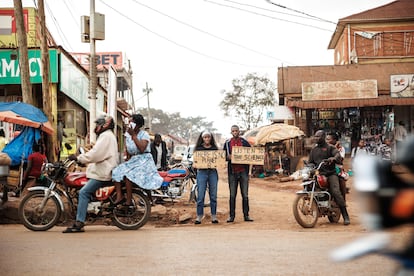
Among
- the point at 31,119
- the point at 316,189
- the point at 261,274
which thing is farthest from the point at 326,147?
the point at 31,119

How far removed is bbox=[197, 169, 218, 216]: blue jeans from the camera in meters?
11.2

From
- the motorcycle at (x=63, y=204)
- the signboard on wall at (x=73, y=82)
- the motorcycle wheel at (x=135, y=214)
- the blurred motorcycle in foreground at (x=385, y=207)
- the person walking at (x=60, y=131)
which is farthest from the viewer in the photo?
the person walking at (x=60, y=131)

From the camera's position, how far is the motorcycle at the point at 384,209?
1628 mm

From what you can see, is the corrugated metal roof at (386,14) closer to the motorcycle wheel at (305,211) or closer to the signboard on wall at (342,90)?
the signboard on wall at (342,90)

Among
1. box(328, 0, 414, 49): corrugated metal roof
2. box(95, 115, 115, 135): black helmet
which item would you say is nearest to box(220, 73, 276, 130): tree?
box(328, 0, 414, 49): corrugated metal roof

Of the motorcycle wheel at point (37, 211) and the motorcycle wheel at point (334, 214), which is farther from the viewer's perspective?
the motorcycle wheel at point (334, 214)

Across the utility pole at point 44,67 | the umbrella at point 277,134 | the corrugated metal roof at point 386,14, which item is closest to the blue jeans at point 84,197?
the utility pole at point 44,67

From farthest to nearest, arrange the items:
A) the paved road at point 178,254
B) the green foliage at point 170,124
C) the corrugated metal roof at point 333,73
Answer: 1. the green foliage at point 170,124
2. the corrugated metal roof at point 333,73
3. the paved road at point 178,254

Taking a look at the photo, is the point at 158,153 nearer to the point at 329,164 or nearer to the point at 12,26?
the point at 329,164

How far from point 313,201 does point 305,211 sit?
28 cm

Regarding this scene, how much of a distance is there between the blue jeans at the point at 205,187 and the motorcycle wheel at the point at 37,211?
9.52ft

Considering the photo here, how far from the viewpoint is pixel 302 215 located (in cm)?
1036

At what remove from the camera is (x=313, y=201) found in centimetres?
1051

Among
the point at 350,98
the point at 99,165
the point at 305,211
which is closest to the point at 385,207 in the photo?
the point at 99,165
